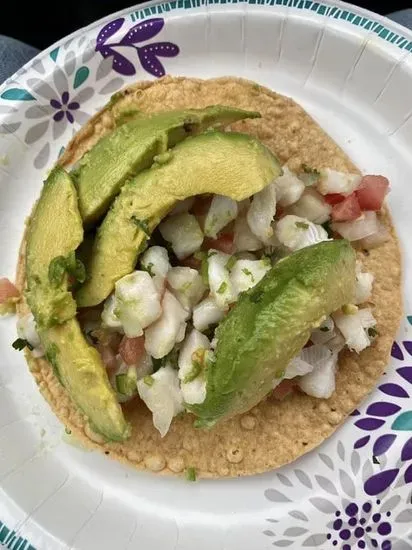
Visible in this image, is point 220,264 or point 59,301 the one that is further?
point 220,264

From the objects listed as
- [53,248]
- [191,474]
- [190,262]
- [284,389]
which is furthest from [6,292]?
[284,389]

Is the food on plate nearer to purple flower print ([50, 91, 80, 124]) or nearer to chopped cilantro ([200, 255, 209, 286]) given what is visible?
chopped cilantro ([200, 255, 209, 286])

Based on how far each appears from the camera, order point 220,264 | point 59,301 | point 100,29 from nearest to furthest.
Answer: point 59,301, point 220,264, point 100,29

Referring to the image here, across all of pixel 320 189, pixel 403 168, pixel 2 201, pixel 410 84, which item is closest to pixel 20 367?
pixel 2 201

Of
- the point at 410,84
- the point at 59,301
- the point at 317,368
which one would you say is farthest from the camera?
the point at 410,84

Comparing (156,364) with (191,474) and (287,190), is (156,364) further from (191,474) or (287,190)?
(287,190)

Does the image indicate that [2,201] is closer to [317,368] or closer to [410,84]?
[317,368]

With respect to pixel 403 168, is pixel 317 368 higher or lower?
lower
